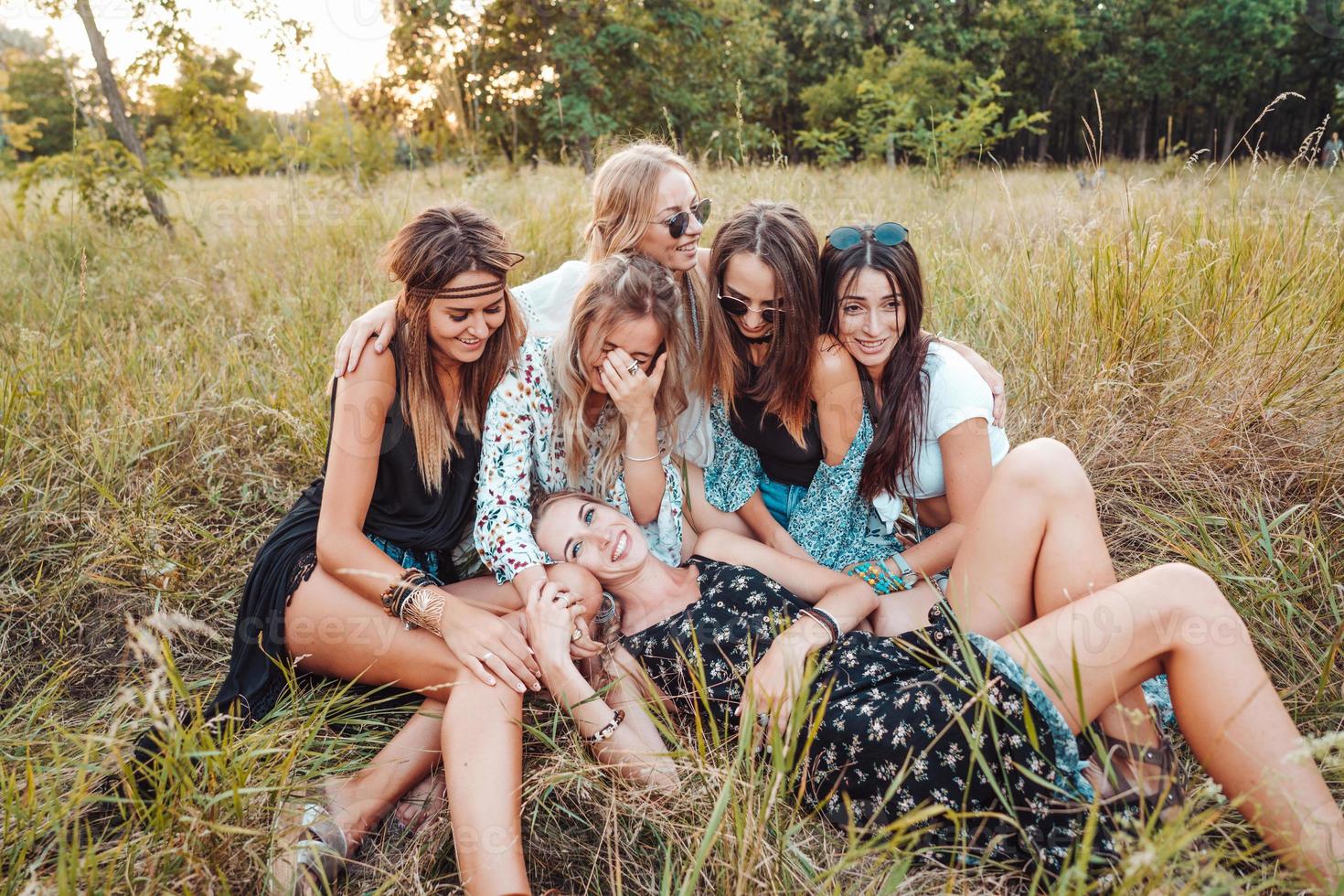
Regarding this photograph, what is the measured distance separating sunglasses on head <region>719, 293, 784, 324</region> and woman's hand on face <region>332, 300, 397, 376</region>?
946 millimetres

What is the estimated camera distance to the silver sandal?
151 centimetres

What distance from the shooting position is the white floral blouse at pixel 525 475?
7.27 ft

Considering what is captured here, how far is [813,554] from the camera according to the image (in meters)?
2.58

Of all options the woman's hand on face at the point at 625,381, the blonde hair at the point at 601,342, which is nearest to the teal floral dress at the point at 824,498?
the blonde hair at the point at 601,342

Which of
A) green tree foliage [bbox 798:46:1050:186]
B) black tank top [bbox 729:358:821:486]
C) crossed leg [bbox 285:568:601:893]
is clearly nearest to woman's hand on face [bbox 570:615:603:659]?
crossed leg [bbox 285:568:601:893]

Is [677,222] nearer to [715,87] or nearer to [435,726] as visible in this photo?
[435,726]

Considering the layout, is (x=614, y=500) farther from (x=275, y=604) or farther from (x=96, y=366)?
(x=96, y=366)

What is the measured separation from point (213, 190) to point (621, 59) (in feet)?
15.6

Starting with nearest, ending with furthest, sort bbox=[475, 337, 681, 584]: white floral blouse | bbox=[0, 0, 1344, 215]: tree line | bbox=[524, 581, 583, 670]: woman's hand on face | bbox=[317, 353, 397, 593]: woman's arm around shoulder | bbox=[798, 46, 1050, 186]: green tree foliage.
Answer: bbox=[524, 581, 583, 670]: woman's hand on face < bbox=[317, 353, 397, 593]: woman's arm around shoulder < bbox=[475, 337, 681, 584]: white floral blouse < bbox=[0, 0, 1344, 215]: tree line < bbox=[798, 46, 1050, 186]: green tree foliage

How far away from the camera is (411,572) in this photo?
7.00 ft

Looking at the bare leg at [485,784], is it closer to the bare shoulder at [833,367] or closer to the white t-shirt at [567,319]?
the white t-shirt at [567,319]

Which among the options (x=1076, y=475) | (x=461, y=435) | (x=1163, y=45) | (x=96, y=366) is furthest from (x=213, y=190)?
(x=1163, y=45)

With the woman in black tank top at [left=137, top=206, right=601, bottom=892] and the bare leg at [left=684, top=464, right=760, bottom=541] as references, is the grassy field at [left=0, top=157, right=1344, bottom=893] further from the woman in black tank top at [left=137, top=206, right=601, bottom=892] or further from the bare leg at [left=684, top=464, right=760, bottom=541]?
the bare leg at [left=684, top=464, right=760, bottom=541]

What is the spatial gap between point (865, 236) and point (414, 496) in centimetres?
151
